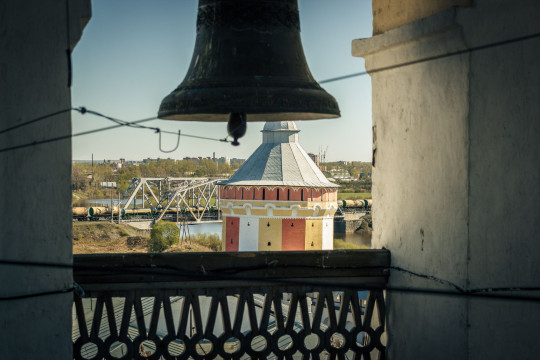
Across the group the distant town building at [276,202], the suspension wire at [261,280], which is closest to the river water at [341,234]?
the distant town building at [276,202]

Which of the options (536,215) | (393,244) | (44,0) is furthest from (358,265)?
(44,0)

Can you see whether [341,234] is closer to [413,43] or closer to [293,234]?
[293,234]

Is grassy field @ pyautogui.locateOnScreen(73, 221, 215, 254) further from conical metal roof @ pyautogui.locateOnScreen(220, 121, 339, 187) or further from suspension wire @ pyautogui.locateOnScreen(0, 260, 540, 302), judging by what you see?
suspension wire @ pyautogui.locateOnScreen(0, 260, 540, 302)

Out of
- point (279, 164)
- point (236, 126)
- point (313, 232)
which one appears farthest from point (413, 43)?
point (313, 232)

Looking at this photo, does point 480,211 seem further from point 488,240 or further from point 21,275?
point 21,275

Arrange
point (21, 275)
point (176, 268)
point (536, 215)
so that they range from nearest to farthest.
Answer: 1. point (21, 275)
2. point (536, 215)
3. point (176, 268)

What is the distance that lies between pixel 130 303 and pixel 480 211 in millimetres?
1247

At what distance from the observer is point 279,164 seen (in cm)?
3197

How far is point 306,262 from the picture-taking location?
2715 mm

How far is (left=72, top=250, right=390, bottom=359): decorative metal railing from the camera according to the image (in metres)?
2.53

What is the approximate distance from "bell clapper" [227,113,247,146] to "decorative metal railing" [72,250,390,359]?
0.44 metres

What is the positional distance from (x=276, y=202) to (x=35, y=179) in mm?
29724

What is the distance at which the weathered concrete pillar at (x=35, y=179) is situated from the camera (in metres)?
2.05

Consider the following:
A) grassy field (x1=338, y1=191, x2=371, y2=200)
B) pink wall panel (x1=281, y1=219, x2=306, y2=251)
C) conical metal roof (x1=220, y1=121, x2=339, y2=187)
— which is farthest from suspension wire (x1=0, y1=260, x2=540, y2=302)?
grassy field (x1=338, y1=191, x2=371, y2=200)
